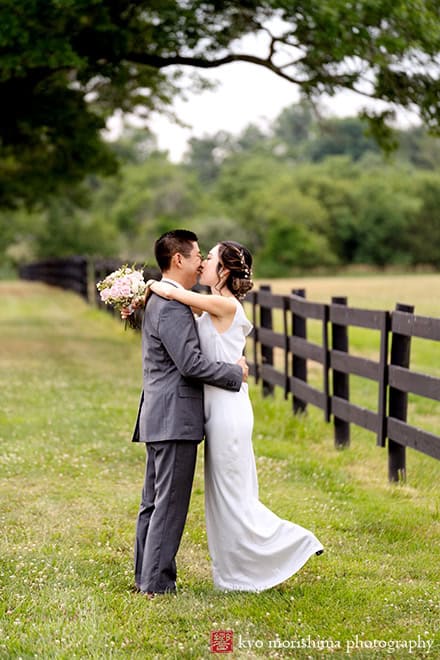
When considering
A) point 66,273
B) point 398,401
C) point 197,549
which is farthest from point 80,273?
point 197,549

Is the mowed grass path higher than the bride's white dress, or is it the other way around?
the bride's white dress

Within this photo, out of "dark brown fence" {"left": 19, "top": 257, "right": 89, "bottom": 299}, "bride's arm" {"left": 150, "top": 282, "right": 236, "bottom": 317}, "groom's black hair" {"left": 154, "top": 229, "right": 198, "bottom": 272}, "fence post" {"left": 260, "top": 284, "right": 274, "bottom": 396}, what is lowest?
"dark brown fence" {"left": 19, "top": 257, "right": 89, "bottom": 299}

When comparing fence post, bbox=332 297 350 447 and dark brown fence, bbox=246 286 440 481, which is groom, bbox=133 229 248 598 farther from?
fence post, bbox=332 297 350 447

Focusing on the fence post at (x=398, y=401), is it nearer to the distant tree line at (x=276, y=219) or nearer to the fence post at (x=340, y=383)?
the fence post at (x=340, y=383)

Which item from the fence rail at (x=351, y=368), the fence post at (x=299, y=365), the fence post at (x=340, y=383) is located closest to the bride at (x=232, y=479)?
the fence rail at (x=351, y=368)

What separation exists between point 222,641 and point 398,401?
12.9 ft

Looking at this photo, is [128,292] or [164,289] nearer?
[164,289]

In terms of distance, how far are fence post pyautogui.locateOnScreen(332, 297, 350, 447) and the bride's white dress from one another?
14.2ft

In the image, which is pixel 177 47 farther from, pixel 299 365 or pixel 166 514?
pixel 166 514

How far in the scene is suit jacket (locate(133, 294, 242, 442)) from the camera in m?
5.26

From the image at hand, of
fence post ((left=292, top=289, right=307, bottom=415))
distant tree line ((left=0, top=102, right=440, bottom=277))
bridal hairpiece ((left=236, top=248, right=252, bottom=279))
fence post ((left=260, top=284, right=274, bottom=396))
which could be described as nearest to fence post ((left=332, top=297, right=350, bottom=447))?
fence post ((left=292, top=289, right=307, bottom=415))

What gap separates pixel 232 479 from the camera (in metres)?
5.39

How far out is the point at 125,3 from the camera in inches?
663

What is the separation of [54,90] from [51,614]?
16280mm
